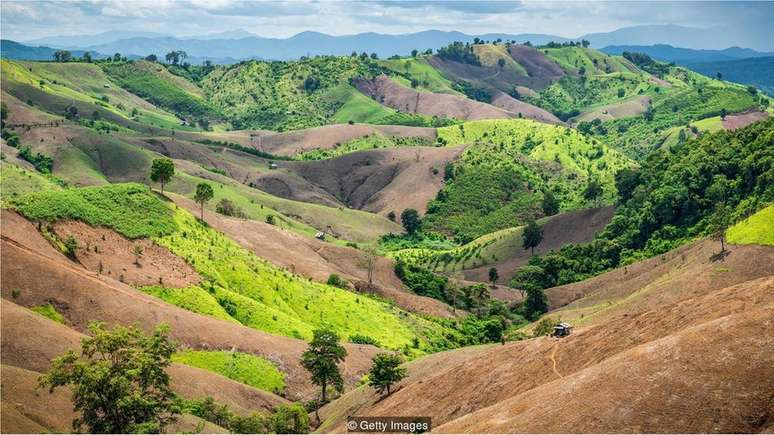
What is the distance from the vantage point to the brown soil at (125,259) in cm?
10406

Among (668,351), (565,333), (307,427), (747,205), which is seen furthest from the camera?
(747,205)

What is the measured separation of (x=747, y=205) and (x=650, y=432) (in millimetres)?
100828

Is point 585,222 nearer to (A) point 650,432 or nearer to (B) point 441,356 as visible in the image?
(B) point 441,356

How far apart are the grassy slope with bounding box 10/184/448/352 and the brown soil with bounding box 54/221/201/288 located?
1.58m

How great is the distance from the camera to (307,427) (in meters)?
80.8

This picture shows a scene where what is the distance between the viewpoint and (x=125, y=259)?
108125 millimetres

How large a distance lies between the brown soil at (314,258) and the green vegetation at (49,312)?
50.7 m

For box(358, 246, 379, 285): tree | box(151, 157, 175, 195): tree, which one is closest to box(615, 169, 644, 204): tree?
box(358, 246, 379, 285): tree

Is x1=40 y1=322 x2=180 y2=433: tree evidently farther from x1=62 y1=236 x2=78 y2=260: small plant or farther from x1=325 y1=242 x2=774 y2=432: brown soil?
x1=62 y1=236 x2=78 y2=260: small plant

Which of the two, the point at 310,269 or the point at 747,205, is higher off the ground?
the point at 747,205

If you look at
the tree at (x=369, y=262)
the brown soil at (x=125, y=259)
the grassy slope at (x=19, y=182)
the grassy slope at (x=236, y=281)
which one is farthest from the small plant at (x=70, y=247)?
the tree at (x=369, y=262)

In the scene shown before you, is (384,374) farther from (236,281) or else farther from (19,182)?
(19,182)

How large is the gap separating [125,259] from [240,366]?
1048 inches

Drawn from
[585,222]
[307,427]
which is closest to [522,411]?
[307,427]
